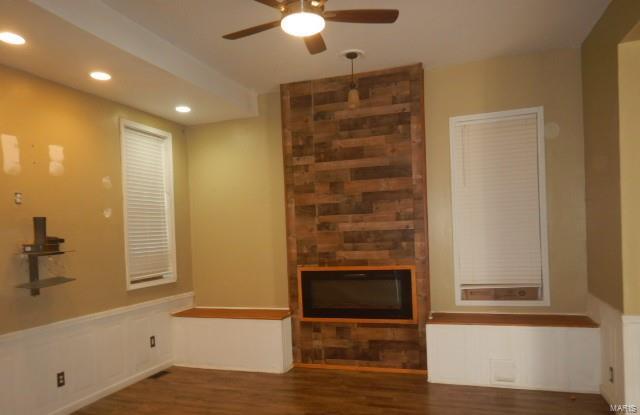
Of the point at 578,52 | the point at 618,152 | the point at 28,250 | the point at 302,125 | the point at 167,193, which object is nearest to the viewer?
the point at 618,152

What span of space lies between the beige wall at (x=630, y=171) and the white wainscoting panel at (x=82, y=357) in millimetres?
4232

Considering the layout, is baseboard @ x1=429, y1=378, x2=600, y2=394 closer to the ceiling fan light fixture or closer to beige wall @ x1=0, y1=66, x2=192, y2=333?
beige wall @ x1=0, y1=66, x2=192, y2=333

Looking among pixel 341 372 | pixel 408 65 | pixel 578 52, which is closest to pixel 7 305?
pixel 341 372

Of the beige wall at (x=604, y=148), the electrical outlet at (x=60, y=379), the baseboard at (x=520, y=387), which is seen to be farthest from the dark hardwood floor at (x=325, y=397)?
the beige wall at (x=604, y=148)

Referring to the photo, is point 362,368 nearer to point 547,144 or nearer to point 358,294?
point 358,294

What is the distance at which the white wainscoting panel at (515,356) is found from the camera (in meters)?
3.57

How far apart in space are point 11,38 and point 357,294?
3.45 meters

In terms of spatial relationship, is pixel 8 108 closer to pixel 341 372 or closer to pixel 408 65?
pixel 408 65

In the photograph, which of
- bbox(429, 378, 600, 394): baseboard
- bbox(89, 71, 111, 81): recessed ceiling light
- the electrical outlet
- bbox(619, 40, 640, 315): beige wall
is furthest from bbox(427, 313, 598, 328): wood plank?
bbox(89, 71, 111, 81): recessed ceiling light

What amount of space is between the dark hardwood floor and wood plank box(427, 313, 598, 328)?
0.56 metres

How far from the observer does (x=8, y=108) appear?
3.25 m

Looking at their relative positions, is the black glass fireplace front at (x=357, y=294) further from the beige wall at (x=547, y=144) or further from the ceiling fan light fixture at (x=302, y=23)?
the ceiling fan light fixture at (x=302, y=23)

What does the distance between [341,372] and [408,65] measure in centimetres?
313

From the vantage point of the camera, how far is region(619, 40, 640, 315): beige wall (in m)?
2.96
